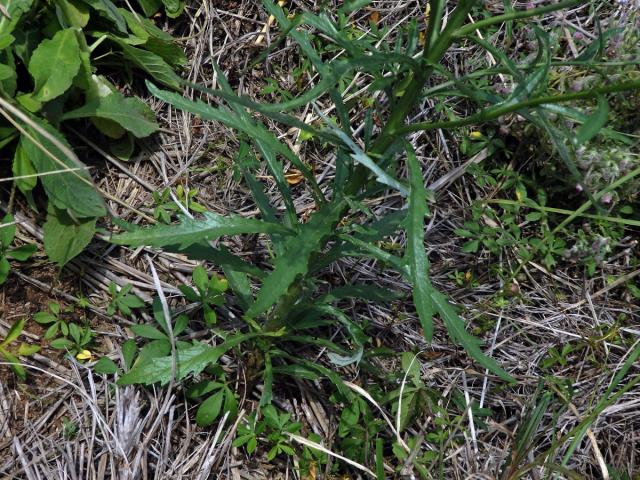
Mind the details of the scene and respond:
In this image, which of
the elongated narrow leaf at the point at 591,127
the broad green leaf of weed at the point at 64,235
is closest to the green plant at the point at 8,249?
the broad green leaf of weed at the point at 64,235

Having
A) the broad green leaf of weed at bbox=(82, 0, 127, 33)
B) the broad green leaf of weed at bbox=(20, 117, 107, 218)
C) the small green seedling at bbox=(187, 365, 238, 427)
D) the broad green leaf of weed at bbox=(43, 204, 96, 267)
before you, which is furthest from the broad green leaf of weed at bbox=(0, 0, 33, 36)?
the small green seedling at bbox=(187, 365, 238, 427)

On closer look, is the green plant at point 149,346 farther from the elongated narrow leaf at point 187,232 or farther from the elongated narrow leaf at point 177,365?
the elongated narrow leaf at point 187,232

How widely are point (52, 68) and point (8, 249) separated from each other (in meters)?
0.65

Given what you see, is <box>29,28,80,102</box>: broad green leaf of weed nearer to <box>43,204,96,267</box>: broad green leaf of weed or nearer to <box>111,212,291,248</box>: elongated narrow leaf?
<box>43,204,96,267</box>: broad green leaf of weed

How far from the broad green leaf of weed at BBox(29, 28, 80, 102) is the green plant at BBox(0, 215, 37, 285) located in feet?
1.51

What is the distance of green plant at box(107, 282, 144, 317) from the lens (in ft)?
7.32

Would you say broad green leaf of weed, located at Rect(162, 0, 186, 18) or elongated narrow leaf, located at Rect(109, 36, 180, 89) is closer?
elongated narrow leaf, located at Rect(109, 36, 180, 89)

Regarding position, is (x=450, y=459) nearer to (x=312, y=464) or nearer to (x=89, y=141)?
(x=312, y=464)

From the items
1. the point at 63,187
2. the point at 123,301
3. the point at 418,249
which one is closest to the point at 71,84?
the point at 63,187

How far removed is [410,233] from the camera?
1.42m

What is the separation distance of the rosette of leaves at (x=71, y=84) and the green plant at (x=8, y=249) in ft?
0.25

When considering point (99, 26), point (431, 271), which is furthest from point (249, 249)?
point (99, 26)

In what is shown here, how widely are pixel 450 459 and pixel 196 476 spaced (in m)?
0.83

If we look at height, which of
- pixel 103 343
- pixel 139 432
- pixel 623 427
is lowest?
pixel 623 427
